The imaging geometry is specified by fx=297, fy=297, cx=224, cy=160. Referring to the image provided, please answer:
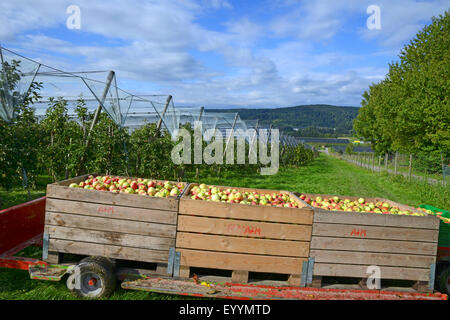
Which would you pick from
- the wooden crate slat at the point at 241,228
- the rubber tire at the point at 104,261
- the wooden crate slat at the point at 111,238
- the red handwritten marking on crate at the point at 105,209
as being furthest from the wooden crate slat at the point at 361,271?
the red handwritten marking on crate at the point at 105,209

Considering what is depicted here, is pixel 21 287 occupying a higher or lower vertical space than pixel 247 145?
lower

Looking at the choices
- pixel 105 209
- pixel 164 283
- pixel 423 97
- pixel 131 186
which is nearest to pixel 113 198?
pixel 105 209

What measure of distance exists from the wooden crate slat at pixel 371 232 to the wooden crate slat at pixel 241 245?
0.91 feet

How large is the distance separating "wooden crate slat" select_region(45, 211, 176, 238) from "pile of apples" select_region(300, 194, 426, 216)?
6.80ft

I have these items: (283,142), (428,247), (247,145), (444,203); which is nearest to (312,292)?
(428,247)

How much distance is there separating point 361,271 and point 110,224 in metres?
3.04

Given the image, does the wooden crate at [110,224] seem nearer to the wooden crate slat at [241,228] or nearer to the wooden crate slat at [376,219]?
the wooden crate slat at [241,228]

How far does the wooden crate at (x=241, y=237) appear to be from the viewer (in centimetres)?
343

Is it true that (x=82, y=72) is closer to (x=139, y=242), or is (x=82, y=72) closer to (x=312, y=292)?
(x=139, y=242)

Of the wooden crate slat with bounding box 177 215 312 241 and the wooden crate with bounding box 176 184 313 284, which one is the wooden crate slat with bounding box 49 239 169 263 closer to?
the wooden crate with bounding box 176 184 313 284

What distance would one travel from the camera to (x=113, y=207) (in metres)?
3.47

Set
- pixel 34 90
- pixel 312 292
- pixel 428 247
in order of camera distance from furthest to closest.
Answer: pixel 34 90
pixel 428 247
pixel 312 292

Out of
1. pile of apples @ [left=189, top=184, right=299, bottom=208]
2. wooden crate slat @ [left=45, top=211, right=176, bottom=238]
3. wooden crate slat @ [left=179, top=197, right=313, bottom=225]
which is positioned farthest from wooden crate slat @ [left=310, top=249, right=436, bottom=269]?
wooden crate slat @ [left=45, top=211, right=176, bottom=238]
